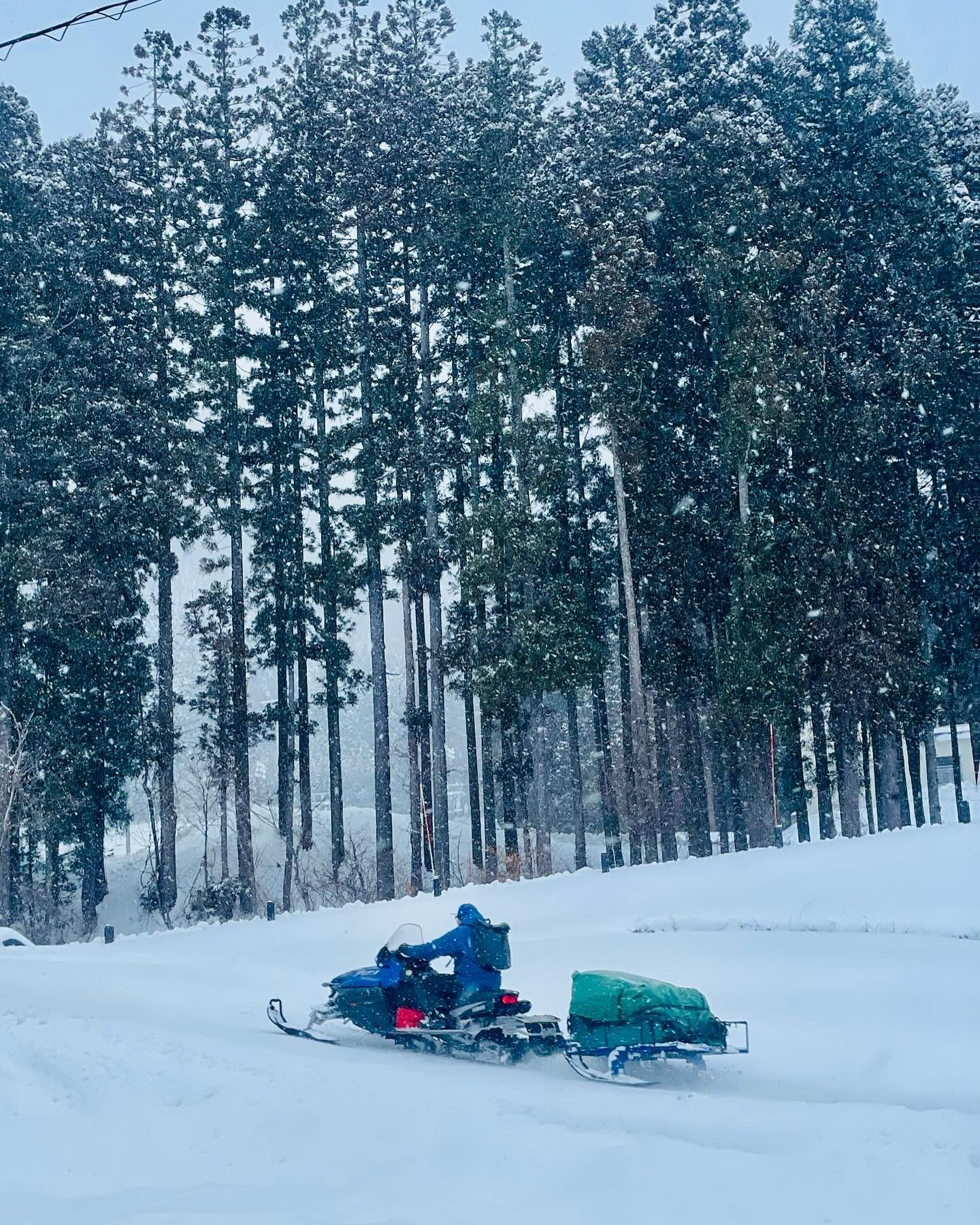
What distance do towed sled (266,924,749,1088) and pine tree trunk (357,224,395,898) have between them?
15555 mm

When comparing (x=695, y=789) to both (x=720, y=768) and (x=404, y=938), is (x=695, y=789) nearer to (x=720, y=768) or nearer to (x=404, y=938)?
(x=720, y=768)

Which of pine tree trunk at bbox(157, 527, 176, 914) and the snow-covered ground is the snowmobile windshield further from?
pine tree trunk at bbox(157, 527, 176, 914)

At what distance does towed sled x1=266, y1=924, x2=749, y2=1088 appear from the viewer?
8133 mm

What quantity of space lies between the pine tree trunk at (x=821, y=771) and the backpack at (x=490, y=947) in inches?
573

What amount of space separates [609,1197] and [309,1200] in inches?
58.4

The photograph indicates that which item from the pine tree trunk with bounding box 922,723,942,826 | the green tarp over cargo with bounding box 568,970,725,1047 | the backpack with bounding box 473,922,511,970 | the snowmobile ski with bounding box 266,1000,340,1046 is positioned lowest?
the snowmobile ski with bounding box 266,1000,340,1046

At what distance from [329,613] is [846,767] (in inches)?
561

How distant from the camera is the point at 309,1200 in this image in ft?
17.9

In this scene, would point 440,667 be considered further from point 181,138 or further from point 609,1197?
point 609,1197

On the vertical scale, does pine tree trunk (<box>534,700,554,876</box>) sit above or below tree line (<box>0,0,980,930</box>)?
below

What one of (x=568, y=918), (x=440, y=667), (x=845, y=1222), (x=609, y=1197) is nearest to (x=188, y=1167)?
(x=609, y=1197)

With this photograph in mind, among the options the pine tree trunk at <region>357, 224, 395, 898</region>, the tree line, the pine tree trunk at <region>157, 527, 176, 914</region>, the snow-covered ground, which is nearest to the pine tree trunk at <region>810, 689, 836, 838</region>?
the tree line

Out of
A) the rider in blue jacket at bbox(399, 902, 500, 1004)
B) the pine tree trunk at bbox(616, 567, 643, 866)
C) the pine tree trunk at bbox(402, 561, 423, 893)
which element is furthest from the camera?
the pine tree trunk at bbox(402, 561, 423, 893)

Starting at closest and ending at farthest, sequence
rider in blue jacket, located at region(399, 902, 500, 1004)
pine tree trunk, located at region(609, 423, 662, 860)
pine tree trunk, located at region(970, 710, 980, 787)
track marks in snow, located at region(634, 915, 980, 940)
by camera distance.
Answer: rider in blue jacket, located at region(399, 902, 500, 1004), track marks in snow, located at region(634, 915, 980, 940), pine tree trunk, located at region(609, 423, 662, 860), pine tree trunk, located at region(970, 710, 980, 787)
